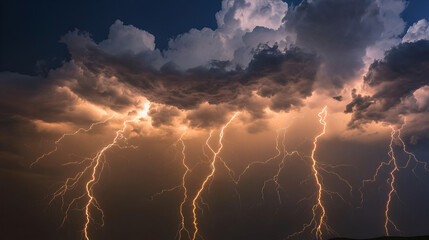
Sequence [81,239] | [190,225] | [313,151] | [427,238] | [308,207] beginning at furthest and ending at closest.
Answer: [190,225], [81,239], [308,207], [313,151], [427,238]

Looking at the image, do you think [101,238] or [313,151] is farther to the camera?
[101,238]

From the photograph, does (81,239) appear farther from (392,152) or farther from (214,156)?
(392,152)

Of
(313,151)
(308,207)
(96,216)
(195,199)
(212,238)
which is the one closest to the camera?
(195,199)

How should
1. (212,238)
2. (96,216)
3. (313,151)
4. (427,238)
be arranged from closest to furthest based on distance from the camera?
(427,238), (313,151), (212,238), (96,216)

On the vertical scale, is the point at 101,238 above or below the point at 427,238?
below

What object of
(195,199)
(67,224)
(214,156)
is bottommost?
(67,224)

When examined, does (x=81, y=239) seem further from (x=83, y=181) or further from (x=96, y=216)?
(x=83, y=181)

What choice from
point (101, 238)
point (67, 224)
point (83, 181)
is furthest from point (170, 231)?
point (83, 181)

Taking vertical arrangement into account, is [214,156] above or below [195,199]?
above

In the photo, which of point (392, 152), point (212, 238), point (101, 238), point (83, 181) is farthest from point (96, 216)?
point (392, 152)
